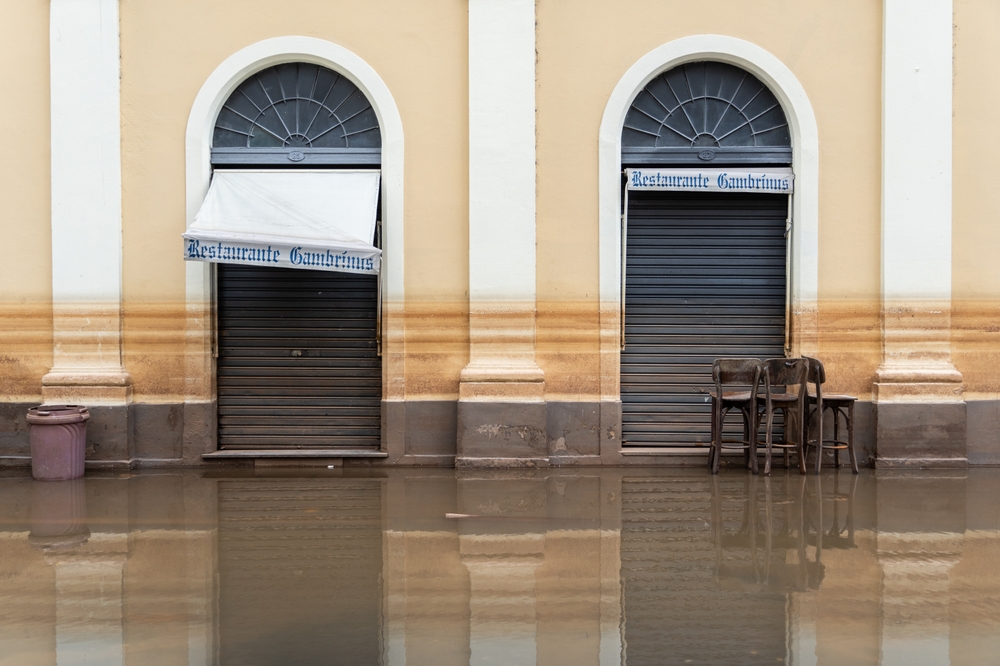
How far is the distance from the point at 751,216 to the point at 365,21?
16.1 feet

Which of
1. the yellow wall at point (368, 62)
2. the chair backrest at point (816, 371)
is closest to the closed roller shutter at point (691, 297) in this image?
the chair backrest at point (816, 371)

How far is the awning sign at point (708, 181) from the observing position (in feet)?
34.3

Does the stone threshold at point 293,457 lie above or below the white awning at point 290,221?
below

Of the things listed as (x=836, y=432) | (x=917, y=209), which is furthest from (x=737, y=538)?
(x=917, y=209)

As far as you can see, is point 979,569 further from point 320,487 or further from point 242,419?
point 242,419

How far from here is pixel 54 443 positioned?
385 inches

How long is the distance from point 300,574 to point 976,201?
8.46 metres

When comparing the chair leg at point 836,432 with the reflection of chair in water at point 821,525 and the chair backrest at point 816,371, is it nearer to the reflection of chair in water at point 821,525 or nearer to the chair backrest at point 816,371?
the chair backrest at point 816,371

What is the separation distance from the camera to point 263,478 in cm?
988

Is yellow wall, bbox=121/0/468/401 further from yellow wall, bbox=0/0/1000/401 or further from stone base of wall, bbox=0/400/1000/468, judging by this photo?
stone base of wall, bbox=0/400/1000/468

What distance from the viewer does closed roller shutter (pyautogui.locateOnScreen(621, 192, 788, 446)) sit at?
35.2 feet

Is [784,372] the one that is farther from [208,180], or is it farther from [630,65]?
[208,180]

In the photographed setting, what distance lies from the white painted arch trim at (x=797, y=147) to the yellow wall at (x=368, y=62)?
1572 millimetres

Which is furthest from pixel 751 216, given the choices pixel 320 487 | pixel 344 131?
pixel 320 487
